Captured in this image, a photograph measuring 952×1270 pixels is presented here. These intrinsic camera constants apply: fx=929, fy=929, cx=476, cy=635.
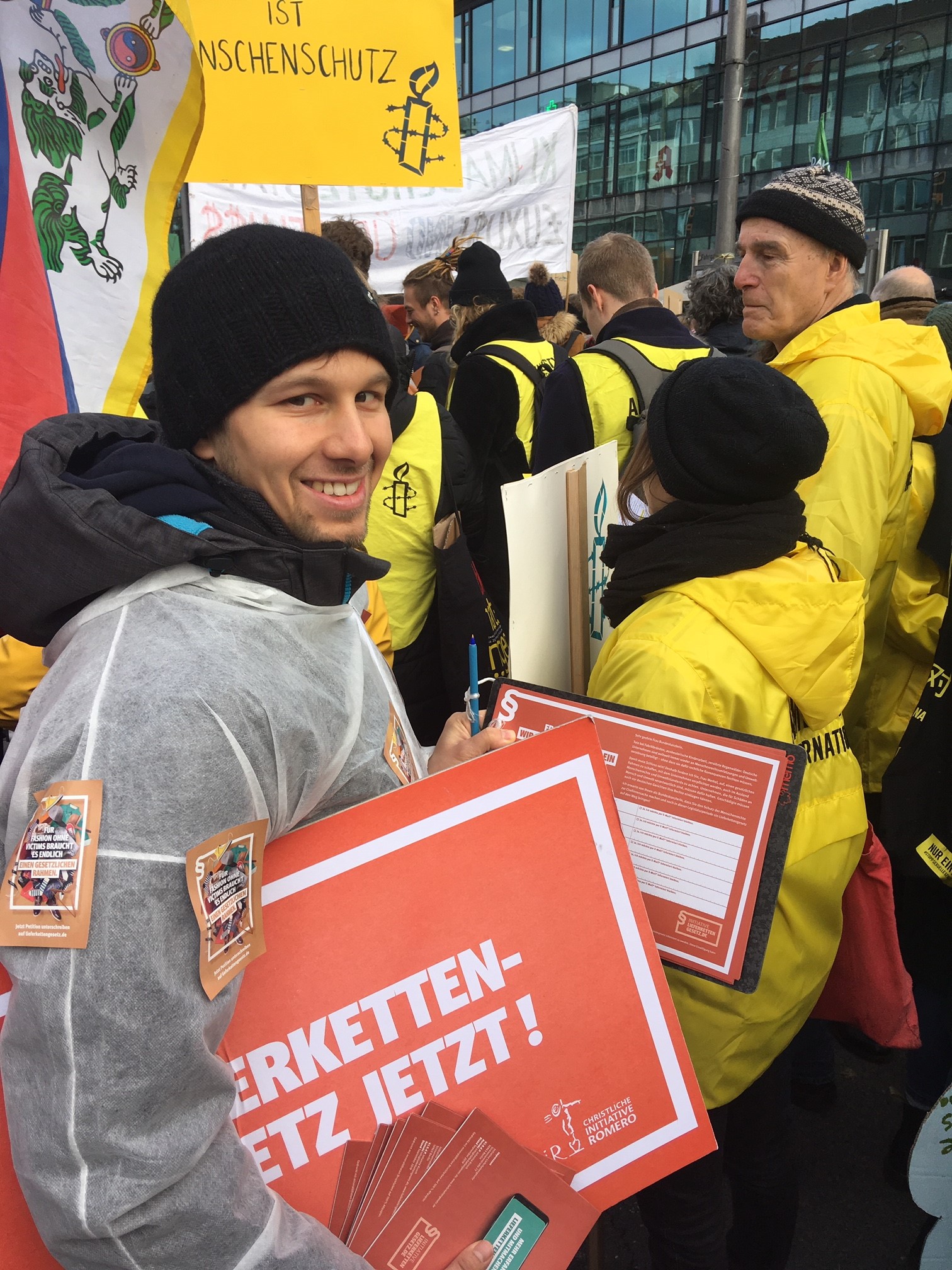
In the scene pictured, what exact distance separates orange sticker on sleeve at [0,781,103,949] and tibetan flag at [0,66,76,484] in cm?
130

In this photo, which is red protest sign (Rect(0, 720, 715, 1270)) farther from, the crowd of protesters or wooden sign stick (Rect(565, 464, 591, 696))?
wooden sign stick (Rect(565, 464, 591, 696))

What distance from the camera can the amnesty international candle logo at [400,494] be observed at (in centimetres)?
288

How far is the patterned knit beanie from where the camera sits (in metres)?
2.70

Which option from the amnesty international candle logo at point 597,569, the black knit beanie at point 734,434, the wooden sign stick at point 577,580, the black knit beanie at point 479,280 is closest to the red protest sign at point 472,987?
the black knit beanie at point 734,434

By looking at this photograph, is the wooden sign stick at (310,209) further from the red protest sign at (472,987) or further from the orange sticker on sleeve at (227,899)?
the orange sticker on sleeve at (227,899)

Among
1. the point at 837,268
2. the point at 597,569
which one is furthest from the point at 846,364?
the point at 597,569

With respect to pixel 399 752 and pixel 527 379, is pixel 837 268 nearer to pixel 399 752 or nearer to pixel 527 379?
pixel 527 379

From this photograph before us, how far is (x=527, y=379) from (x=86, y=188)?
1947mm

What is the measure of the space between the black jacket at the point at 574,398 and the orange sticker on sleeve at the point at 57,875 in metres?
2.64

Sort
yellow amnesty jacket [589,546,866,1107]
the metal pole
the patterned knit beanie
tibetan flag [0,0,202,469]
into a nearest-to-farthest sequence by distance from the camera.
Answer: yellow amnesty jacket [589,546,866,1107], tibetan flag [0,0,202,469], the patterned knit beanie, the metal pole

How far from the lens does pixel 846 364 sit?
2.45m

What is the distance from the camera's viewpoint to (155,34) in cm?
214

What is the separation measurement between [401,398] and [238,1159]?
226 centimetres

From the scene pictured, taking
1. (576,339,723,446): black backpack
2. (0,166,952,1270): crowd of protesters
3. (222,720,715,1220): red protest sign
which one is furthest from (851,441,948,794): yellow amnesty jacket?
(222,720,715,1220): red protest sign
